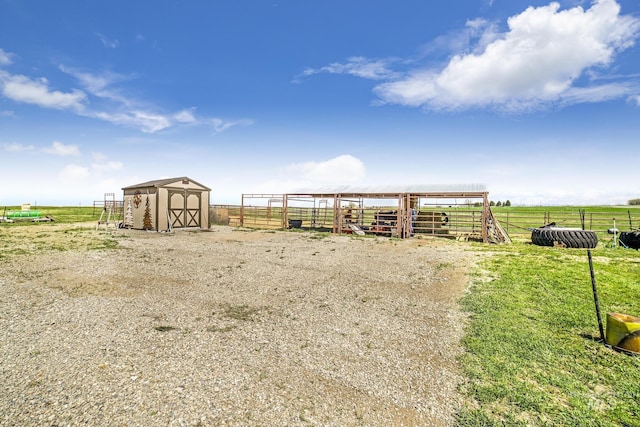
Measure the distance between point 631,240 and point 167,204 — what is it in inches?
1018

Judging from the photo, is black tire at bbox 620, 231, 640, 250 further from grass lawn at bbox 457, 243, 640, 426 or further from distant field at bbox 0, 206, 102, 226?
distant field at bbox 0, 206, 102, 226

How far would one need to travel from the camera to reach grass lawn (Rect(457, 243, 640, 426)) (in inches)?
132

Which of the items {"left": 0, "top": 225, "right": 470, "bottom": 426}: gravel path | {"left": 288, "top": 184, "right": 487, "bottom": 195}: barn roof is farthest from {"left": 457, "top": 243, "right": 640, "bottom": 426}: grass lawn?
{"left": 288, "top": 184, "right": 487, "bottom": 195}: barn roof

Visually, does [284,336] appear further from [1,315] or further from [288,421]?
[1,315]

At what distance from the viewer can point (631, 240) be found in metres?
14.8

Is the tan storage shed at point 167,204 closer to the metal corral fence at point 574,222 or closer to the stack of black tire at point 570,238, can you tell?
the metal corral fence at point 574,222

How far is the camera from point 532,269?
9625mm

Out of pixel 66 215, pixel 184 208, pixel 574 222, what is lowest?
pixel 574 222

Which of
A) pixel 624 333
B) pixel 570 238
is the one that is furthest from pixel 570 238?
pixel 624 333

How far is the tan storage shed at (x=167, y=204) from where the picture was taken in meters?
21.1

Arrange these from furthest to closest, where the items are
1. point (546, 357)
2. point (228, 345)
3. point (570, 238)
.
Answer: point (570, 238) < point (228, 345) < point (546, 357)

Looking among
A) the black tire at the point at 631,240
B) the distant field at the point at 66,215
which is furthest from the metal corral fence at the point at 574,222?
the distant field at the point at 66,215

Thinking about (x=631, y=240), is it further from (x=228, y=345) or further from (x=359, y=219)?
(x=228, y=345)

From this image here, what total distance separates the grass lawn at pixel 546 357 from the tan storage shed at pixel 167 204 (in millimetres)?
19589
